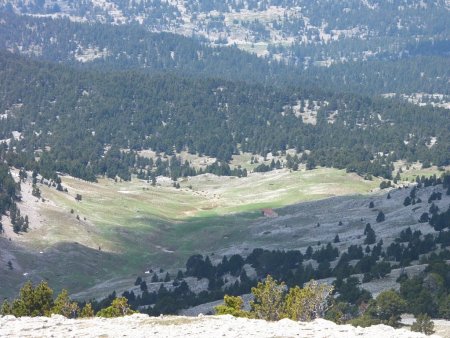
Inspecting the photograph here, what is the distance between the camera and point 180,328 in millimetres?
51656

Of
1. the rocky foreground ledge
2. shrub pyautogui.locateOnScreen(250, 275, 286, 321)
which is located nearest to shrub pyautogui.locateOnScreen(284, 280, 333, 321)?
shrub pyautogui.locateOnScreen(250, 275, 286, 321)

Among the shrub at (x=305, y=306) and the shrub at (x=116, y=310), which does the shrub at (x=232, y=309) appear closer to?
the shrub at (x=305, y=306)

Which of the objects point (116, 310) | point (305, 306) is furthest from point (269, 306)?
point (116, 310)

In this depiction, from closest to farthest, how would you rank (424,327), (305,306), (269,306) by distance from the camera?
1. (424,327)
2. (305,306)
3. (269,306)

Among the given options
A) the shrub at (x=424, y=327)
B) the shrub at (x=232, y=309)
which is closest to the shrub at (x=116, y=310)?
the shrub at (x=232, y=309)

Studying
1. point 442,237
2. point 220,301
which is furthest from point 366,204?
point 220,301

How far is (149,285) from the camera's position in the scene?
14400 cm

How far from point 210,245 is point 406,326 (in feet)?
356

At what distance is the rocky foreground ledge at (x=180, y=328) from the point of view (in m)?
48.6

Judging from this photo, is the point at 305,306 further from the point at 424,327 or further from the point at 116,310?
the point at 116,310

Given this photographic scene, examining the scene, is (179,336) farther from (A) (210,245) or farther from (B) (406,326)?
(A) (210,245)

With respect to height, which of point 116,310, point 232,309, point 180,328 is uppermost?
point 180,328

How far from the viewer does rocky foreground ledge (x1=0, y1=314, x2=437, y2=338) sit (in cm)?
4856

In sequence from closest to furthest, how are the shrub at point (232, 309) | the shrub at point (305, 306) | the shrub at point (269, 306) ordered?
the shrub at point (232, 309) → the shrub at point (305, 306) → the shrub at point (269, 306)
